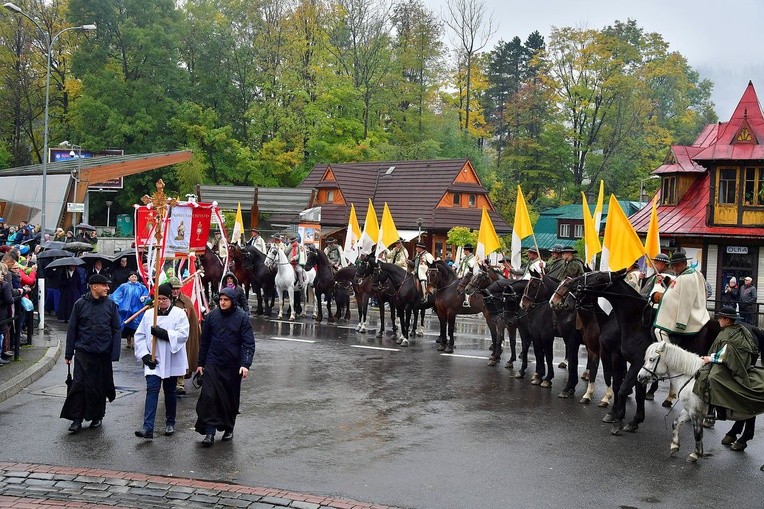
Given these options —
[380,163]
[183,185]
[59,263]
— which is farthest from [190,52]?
[59,263]

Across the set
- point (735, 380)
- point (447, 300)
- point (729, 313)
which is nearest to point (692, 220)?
point (447, 300)

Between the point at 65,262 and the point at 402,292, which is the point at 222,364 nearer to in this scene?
the point at 65,262

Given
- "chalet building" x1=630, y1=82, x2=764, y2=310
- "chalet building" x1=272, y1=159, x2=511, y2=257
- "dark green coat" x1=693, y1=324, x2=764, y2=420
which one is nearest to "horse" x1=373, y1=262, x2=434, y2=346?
"dark green coat" x1=693, y1=324, x2=764, y2=420

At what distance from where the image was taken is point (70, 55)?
60.9 m

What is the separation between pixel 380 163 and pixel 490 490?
150 feet

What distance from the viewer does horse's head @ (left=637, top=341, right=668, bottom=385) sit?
11172 mm

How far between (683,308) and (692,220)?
70.6 feet

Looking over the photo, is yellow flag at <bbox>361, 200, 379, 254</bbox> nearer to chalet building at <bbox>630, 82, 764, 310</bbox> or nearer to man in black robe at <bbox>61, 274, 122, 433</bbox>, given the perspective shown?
chalet building at <bbox>630, 82, 764, 310</bbox>

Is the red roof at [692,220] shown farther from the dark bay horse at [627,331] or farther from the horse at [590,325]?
the dark bay horse at [627,331]

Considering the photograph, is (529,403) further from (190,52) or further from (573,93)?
(190,52)

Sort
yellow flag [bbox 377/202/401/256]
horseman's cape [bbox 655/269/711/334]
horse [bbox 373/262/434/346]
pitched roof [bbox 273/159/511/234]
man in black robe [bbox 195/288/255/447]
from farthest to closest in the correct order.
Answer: pitched roof [bbox 273/159/511/234] → yellow flag [bbox 377/202/401/256] → horse [bbox 373/262/434/346] → horseman's cape [bbox 655/269/711/334] → man in black robe [bbox 195/288/255/447]

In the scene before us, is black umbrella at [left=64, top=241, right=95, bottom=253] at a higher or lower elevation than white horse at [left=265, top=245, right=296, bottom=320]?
higher

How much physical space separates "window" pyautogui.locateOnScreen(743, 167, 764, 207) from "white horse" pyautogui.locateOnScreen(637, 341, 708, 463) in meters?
21.2

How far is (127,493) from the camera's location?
856 centimetres
